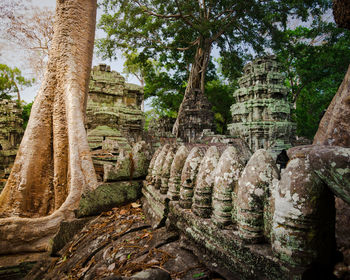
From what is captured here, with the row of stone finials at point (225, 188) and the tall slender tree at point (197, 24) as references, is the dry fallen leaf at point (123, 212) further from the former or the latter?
the tall slender tree at point (197, 24)

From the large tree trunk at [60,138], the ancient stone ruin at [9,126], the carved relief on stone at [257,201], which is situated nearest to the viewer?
the carved relief on stone at [257,201]

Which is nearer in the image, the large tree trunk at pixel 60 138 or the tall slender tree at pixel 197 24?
the large tree trunk at pixel 60 138

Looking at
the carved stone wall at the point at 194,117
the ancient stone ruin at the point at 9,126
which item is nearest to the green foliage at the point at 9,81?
the ancient stone ruin at the point at 9,126

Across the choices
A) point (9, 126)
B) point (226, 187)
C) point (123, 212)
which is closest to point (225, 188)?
point (226, 187)

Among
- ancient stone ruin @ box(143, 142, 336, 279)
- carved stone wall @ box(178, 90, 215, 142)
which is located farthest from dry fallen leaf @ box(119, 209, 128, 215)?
carved stone wall @ box(178, 90, 215, 142)

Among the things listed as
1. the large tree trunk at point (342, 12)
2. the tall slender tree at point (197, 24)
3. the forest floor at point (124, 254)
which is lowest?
the forest floor at point (124, 254)

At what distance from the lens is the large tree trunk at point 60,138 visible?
11.4 ft

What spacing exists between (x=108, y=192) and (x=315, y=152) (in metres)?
2.79

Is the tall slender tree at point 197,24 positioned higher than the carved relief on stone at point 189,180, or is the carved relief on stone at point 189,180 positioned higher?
the tall slender tree at point 197,24

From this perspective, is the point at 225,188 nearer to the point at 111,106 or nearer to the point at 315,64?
the point at 111,106

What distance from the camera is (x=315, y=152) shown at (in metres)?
0.97

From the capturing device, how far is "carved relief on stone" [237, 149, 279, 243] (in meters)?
1.18

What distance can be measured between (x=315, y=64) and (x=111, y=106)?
52.5 feet

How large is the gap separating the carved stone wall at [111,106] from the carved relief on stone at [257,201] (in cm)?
630
